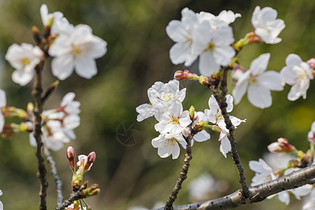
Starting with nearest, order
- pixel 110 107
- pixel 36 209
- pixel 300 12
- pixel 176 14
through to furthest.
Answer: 1. pixel 300 12
2. pixel 36 209
3. pixel 110 107
4. pixel 176 14

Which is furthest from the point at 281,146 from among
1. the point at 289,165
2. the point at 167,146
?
the point at 167,146

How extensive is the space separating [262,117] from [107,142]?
2059 mm

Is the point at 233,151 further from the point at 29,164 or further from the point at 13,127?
the point at 29,164

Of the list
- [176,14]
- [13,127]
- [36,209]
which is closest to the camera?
[13,127]

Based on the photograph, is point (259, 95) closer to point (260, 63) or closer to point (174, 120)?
point (260, 63)

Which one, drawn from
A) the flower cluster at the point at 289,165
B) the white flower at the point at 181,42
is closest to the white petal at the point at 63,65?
the white flower at the point at 181,42

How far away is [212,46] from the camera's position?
0.56 meters

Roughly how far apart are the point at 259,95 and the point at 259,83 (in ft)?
0.08

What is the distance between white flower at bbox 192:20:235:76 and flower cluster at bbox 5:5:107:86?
0.50ft

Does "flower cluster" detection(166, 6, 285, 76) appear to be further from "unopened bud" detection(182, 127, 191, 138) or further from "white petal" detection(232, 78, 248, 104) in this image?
"unopened bud" detection(182, 127, 191, 138)

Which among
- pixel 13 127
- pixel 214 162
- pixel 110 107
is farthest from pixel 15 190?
pixel 13 127

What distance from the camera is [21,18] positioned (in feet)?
16.4

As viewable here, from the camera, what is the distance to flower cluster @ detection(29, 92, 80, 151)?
2.64 feet

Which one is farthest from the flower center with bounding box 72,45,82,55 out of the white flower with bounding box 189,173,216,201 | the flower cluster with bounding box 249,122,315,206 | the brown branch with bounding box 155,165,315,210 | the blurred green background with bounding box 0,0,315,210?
the blurred green background with bounding box 0,0,315,210
